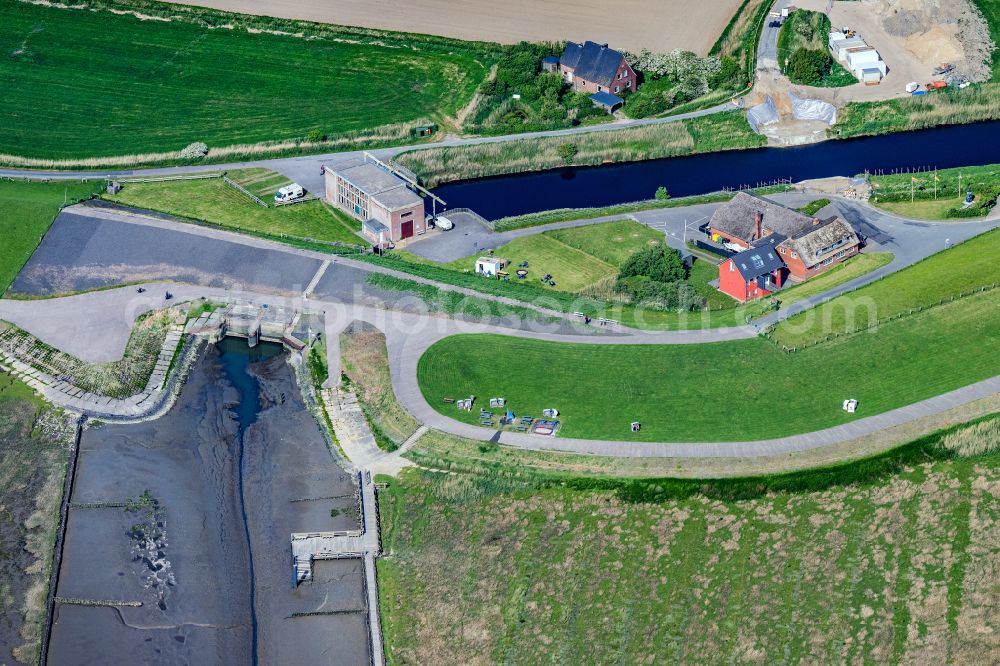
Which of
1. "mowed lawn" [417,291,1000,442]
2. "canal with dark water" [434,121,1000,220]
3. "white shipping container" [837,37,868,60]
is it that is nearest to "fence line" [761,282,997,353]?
"mowed lawn" [417,291,1000,442]

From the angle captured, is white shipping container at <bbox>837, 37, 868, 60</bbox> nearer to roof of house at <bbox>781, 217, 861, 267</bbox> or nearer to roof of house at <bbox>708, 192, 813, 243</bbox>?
roof of house at <bbox>708, 192, 813, 243</bbox>

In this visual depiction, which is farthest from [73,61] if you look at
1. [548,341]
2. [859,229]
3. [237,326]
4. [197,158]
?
[859,229]

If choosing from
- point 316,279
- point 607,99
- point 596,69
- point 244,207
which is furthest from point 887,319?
point 244,207

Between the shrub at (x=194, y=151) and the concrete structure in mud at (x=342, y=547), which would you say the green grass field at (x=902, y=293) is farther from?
the shrub at (x=194, y=151)

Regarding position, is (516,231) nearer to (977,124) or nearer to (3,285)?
(3,285)

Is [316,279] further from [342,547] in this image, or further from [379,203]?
[342,547]

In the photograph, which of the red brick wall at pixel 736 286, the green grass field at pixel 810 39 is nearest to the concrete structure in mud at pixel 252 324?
the red brick wall at pixel 736 286
